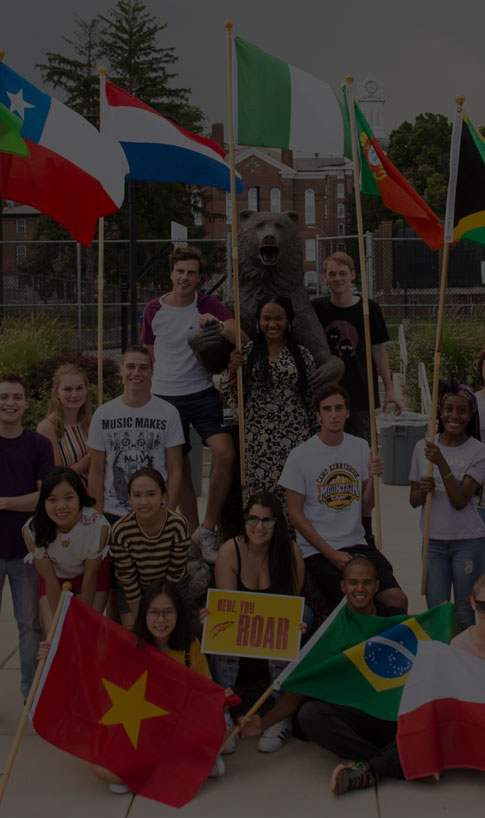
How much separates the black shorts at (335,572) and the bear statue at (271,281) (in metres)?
1.14

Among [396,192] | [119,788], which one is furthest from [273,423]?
[119,788]

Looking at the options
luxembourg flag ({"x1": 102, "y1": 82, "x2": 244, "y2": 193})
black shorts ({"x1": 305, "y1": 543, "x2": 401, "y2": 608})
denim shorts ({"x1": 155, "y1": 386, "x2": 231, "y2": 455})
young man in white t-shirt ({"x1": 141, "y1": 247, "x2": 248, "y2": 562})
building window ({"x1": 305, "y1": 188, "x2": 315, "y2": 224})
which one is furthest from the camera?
building window ({"x1": 305, "y1": 188, "x2": 315, "y2": 224})

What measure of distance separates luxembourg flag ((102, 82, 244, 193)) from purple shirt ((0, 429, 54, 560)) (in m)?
2.45

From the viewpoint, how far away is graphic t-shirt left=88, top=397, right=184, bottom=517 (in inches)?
181

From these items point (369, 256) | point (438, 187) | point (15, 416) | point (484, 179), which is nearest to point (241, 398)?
point (15, 416)

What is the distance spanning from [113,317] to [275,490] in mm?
22243

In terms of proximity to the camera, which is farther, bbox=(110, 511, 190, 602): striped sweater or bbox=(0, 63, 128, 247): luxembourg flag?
bbox=(0, 63, 128, 247): luxembourg flag

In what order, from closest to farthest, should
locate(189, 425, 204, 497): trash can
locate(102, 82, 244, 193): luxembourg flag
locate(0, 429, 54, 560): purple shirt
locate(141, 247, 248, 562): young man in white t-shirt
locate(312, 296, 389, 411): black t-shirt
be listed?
1. locate(0, 429, 54, 560): purple shirt
2. locate(141, 247, 248, 562): young man in white t-shirt
3. locate(312, 296, 389, 411): black t-shirt
4. locate(102, 82, 244, 193): luxembourg flag
5. locate(189, 425, 204, 497): trash can

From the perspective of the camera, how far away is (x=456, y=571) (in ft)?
15.2

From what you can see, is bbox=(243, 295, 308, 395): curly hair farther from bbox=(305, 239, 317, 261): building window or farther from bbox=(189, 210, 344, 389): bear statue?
bbox=(305, 239, 317, 261): building window

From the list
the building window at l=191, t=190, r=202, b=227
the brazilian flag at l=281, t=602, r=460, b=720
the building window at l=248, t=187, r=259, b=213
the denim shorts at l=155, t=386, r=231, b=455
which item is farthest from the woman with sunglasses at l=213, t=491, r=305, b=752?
the building window at l=248, t=187, r=259, b=213

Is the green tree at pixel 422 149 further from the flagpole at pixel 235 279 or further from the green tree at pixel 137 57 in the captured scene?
the flagpole at pixel 235 279

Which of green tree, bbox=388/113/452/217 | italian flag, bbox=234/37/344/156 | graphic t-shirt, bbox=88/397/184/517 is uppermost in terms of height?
green tree, bbox=388/113/452/217

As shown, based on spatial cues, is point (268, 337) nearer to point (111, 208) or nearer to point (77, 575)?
point (111, 208)
